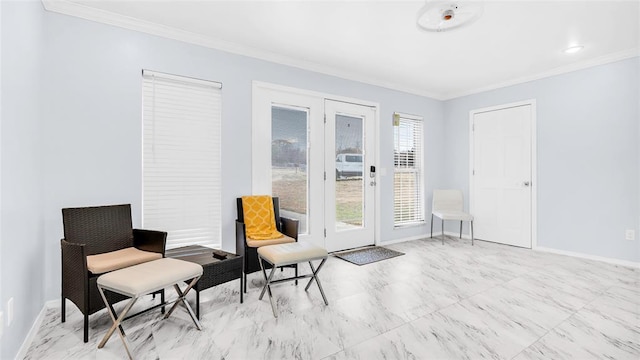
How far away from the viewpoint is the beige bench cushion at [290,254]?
7.74 feet

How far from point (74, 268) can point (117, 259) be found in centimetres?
25

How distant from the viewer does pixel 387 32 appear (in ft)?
10.2

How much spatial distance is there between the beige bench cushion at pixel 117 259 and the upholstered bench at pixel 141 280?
0.20 m

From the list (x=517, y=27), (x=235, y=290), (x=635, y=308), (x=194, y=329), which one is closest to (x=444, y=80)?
(x=517, y=27)

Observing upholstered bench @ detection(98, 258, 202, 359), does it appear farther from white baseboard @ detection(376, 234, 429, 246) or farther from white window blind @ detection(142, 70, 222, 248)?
white baseboard @ detection(376, 234, 429, 246)

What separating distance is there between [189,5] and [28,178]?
5.97 feet

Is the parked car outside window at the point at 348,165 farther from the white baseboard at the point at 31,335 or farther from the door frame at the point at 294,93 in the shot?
the white baseboard at the point at 31,335

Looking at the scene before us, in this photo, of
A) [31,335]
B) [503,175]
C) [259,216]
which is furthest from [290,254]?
[503,175]

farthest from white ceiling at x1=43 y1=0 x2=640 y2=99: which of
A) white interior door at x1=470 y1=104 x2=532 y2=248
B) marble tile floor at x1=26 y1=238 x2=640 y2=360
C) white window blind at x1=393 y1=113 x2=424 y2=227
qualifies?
marble tile floor at x1=26 y1=238 x2=640 y2=360

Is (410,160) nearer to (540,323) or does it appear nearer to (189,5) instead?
(540,323)

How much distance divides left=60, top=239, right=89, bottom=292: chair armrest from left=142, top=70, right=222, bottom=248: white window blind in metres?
0.82

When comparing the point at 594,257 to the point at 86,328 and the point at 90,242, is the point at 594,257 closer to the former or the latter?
the point at 86,328

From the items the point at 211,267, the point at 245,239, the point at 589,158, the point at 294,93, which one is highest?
the point at 294,93

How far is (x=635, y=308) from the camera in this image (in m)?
2.51
